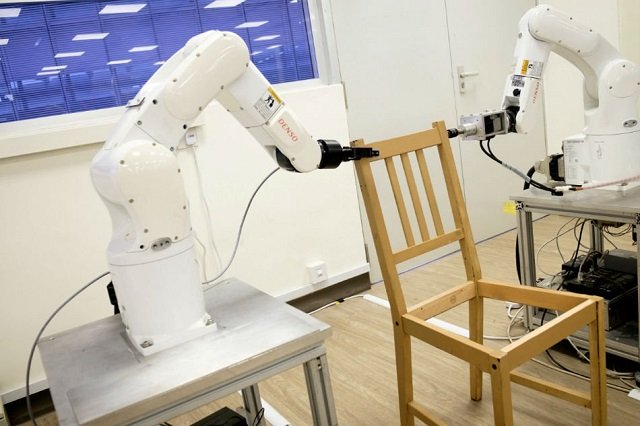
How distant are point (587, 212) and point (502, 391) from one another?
94cm

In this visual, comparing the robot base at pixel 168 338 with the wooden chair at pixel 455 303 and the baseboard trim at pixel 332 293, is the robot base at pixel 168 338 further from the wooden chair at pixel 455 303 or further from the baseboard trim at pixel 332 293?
the baseboard trim at pixel 332 293

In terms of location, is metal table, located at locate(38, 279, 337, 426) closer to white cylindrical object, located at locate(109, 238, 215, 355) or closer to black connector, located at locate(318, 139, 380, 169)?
white cylindrical object, located at locate(109, 238, 215, 355)

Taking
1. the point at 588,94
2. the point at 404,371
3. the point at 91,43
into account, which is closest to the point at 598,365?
the point at 404,371

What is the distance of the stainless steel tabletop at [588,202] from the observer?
67.5 inches

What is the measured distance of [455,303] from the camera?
1.64 m

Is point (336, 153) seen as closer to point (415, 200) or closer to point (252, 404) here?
point (415, 200)

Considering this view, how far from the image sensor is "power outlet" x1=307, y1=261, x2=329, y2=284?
2.83 m

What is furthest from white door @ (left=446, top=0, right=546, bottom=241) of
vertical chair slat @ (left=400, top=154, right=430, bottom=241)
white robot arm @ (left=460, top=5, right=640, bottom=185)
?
vertical chair slat @ (left=400, top=154, right=430, bottom=241)

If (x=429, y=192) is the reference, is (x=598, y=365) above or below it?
below

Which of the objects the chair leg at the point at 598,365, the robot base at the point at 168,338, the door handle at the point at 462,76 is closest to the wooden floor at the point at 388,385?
the chair leg at the point at 598,365

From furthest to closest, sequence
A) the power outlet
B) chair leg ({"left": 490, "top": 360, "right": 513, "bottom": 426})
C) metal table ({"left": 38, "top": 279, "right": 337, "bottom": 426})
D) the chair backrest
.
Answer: the power outlet → the chair backrest → chair leg ({"left": 490, "top": 360, "right": 513, "bottom": 426}) → metal table ({"left": 38, "top": 279, "right": 337, "bottom": 426})

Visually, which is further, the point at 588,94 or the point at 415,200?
the point at 588,94

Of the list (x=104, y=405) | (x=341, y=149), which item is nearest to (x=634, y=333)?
(x=341, y=149)

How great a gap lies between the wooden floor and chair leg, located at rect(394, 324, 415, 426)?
252 mm
